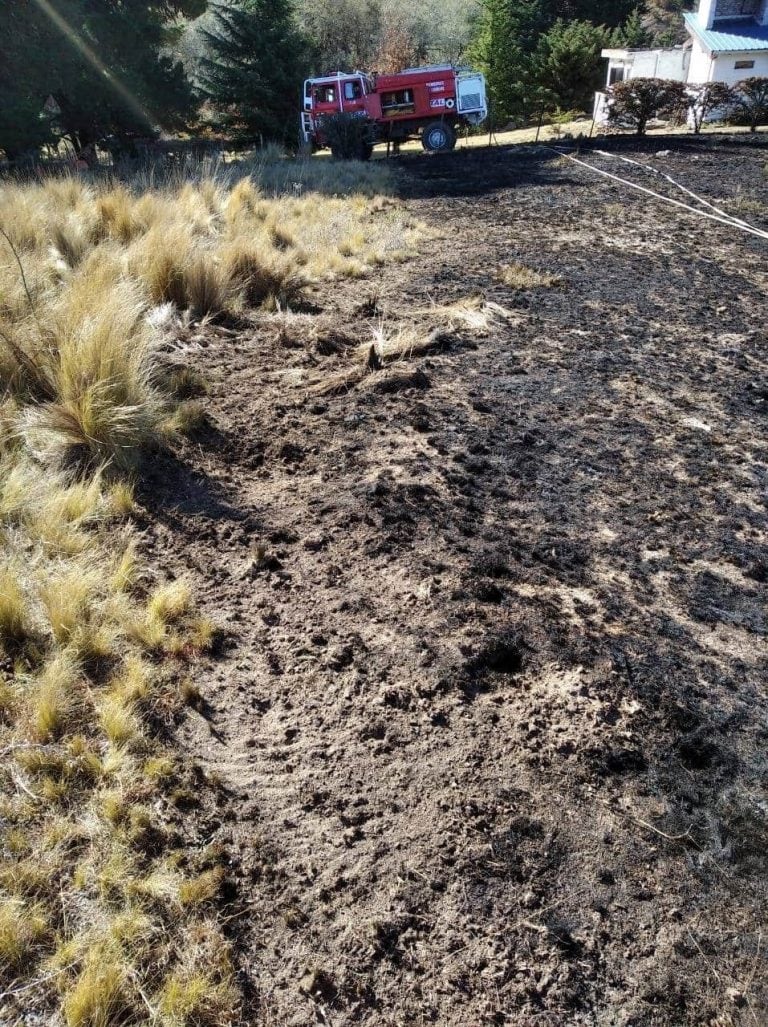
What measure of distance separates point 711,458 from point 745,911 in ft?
8.49

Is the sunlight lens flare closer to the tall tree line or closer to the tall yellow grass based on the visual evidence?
the tall tree line

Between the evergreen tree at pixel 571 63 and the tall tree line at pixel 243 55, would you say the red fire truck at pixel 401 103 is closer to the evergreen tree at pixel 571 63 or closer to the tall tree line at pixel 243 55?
the tall tree line at pixel 243 55

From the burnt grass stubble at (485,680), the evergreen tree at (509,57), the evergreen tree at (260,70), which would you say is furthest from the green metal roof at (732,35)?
the burnt grass stubble at (485,680)

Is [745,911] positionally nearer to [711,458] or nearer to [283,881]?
[283,881]

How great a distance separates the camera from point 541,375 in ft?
15.9

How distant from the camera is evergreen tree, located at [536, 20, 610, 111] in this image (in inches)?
1197

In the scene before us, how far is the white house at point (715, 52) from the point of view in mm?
24828

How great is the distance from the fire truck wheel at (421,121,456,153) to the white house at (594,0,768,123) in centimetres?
565

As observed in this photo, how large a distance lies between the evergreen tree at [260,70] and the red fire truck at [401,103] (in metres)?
4.29

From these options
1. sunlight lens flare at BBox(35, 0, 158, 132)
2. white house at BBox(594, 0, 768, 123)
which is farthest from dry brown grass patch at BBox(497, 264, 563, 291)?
white house at BBox(594, 0, 768, 123)

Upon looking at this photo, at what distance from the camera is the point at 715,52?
978 inches

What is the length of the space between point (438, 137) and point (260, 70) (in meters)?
7.70

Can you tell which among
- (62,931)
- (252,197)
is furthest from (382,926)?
(252,197)

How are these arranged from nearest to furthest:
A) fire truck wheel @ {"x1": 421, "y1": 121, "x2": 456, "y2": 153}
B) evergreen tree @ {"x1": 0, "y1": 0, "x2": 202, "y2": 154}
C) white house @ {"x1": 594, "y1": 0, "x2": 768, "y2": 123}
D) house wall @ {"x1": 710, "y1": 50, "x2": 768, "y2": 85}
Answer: evergreen tree @ {"x1": 0, "y1": 0, "x2": 202, "y2": 154} < fire truck wheel @ {"x1": 421, "y1": 121, "x2": 456, "y2": 153} < white house @ {"x1": 594, "y1": 0, "x2": 768, "y2": 123} < house wall @ {"x1": 710, "y1": 50, "x2": 768, "y2": 85}
